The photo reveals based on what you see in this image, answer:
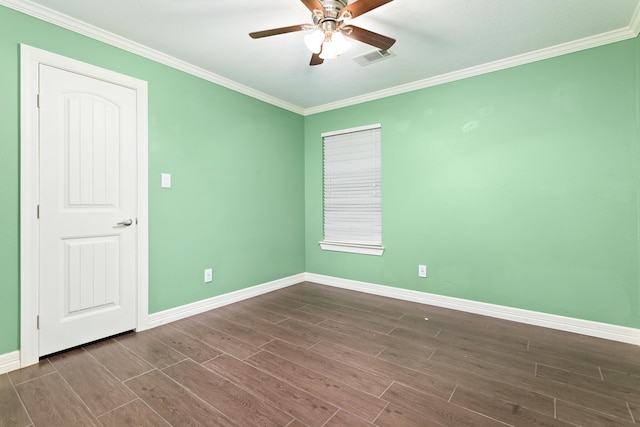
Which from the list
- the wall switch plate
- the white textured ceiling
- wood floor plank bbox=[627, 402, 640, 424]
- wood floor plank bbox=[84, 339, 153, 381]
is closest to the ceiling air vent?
the white textured ceiling

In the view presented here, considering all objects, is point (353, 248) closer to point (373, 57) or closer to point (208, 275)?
point (208, 275)

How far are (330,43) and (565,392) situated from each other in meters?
2.57

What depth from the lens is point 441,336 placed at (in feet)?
8.22

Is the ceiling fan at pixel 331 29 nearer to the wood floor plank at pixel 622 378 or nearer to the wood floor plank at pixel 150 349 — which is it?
the wood floor plank at pixel 150 349

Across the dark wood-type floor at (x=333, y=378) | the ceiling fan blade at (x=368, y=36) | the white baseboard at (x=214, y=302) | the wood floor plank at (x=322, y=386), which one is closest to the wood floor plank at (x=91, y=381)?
the dark wood-type floor at (x=333, y=378)

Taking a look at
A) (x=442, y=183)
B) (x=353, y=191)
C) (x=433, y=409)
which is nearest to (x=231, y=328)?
(x=433, y=409)

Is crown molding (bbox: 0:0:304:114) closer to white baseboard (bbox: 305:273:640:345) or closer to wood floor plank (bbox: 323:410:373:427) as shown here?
white baseboard (bbox: 305:273:640:345)

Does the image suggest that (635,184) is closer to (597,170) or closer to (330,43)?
(597,170)

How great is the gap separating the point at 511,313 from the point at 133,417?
312 centimetres

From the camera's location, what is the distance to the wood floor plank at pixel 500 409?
1.50 metres

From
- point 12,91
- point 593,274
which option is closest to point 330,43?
point 12,91

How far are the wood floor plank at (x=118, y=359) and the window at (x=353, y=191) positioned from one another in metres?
2.55

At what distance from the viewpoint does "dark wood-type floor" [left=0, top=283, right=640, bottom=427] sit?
61.0 inches

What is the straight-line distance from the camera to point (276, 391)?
1.76 meters
